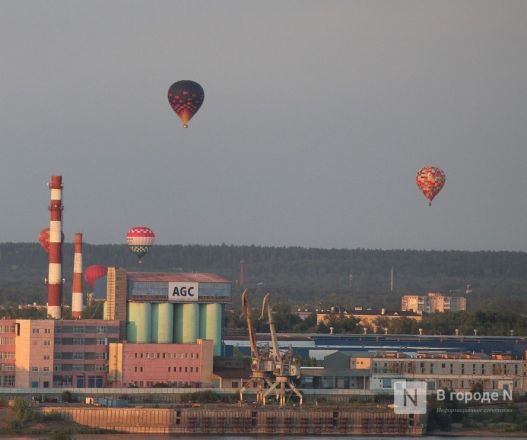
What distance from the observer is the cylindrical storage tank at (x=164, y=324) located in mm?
84375

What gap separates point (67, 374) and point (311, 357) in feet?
41.5

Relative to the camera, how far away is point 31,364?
8012cm

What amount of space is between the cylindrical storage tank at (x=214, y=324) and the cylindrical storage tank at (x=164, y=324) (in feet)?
5.58

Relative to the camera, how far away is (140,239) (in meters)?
101

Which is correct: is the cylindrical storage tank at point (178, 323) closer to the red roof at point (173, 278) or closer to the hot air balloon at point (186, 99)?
the red roof at point (173, 278)

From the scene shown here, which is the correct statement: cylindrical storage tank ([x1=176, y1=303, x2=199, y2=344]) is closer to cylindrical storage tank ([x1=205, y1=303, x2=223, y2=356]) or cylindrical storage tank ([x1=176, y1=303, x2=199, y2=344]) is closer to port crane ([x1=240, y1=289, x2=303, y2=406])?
cylindrical storage tank ([x1=205, y1=303, x2=223, y2=356])

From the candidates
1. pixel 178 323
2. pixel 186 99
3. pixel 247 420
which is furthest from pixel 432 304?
pixel 247 420

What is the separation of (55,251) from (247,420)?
24.2 m

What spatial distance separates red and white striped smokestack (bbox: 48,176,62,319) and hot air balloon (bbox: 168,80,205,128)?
6595 millimetres

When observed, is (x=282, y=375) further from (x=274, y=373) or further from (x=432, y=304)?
(x=432, y=304)

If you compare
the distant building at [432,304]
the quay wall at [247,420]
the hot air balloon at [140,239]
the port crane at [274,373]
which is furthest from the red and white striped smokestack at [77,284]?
the distant building at [432,304]

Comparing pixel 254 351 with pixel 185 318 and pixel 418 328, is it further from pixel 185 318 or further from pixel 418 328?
pixel 418 328

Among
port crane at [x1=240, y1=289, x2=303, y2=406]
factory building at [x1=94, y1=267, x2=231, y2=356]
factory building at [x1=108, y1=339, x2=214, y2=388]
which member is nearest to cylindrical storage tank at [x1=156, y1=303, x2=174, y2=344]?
factory building at [x1=94, y1=267, x2=231, y2=356]

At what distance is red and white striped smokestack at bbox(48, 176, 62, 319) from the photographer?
9088 centimetres
